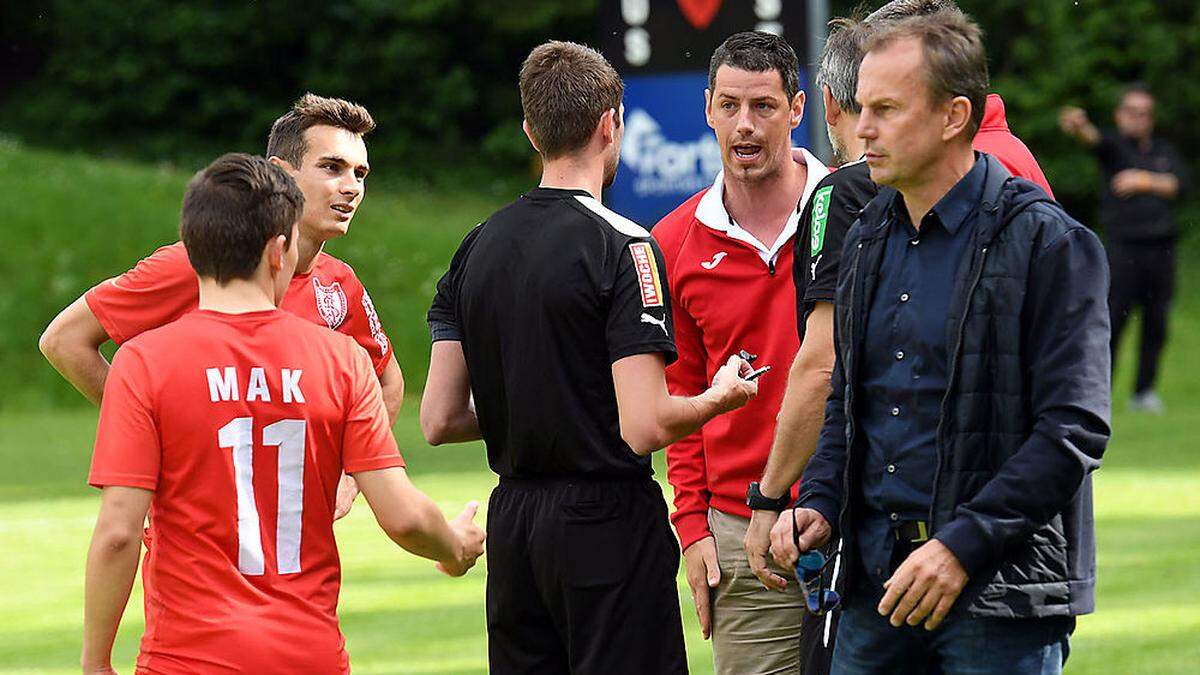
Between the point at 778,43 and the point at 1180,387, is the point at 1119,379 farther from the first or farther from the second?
the point at 778,43

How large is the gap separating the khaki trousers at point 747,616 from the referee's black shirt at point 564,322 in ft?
2.20

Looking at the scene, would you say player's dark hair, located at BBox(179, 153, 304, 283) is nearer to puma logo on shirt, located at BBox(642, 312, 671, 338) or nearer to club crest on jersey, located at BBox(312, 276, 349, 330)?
puma logo on shirt, located at BBox(642, 312, 671, 338)

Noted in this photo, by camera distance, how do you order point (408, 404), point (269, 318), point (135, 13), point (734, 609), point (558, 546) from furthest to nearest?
point (135, 13)
point (408, 404)
point (734, 609)
point (558, 546)
point (269, 318)

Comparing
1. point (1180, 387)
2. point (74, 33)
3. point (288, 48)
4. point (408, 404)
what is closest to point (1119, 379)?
point (1180, 387)

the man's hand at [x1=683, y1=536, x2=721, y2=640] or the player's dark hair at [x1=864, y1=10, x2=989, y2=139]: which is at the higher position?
the player's dark hair at [x1=864, y1=10, x2=989, y2=139]

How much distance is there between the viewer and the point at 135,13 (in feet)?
137

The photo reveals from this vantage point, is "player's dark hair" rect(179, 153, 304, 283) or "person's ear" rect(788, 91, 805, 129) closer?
"player's dark hair" rect(179, 153, 304, 283)

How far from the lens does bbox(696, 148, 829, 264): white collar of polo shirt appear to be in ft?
17.3

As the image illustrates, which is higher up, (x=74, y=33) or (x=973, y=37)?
(x=74, y=33)

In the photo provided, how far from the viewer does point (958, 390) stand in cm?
394

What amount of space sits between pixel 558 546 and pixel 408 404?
16.3 meters

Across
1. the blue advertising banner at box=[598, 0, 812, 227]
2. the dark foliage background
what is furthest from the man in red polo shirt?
the dark foliage background

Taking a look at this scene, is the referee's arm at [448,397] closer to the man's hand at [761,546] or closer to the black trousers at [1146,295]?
the man's hand at [761,546]

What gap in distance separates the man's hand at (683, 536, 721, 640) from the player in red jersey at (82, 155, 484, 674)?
132 cm
